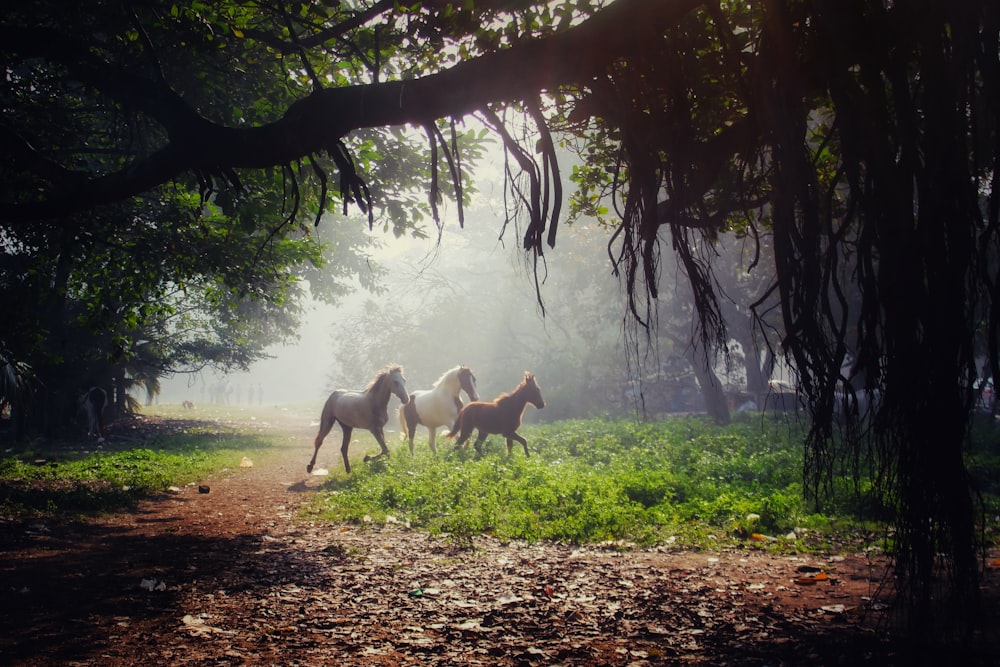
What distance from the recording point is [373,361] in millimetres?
42000

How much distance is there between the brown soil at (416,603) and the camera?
3.40 metres

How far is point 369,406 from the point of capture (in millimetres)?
13570

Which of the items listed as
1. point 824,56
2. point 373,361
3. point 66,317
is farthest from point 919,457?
point 373,361

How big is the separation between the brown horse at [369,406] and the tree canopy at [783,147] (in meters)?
8.40

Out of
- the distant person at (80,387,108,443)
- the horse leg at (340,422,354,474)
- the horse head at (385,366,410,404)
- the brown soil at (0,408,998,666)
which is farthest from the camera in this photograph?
the distant person at (80,387,108,443)

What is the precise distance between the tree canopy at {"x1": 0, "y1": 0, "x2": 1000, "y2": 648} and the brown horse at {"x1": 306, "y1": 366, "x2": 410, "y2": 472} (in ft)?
27.5

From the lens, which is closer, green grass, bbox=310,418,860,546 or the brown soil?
the brown soil

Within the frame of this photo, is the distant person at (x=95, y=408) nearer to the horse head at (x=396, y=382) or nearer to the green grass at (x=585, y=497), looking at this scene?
the green grass at (x=585, y=497)

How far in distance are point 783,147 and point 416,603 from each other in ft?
12.4

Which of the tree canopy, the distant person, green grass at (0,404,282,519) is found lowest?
green grass at (0,404,282,519)

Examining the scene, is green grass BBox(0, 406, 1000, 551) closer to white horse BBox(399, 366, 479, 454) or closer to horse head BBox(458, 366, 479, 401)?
white horse BBox(399, 366, 479, 454)

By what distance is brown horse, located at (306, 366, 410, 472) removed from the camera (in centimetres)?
1350

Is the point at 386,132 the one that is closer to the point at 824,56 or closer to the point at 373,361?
the point at 824,56

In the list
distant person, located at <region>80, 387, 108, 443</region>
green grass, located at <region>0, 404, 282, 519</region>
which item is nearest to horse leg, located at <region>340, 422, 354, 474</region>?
green grass, located at <region>0, 404, 282, 519</region>
